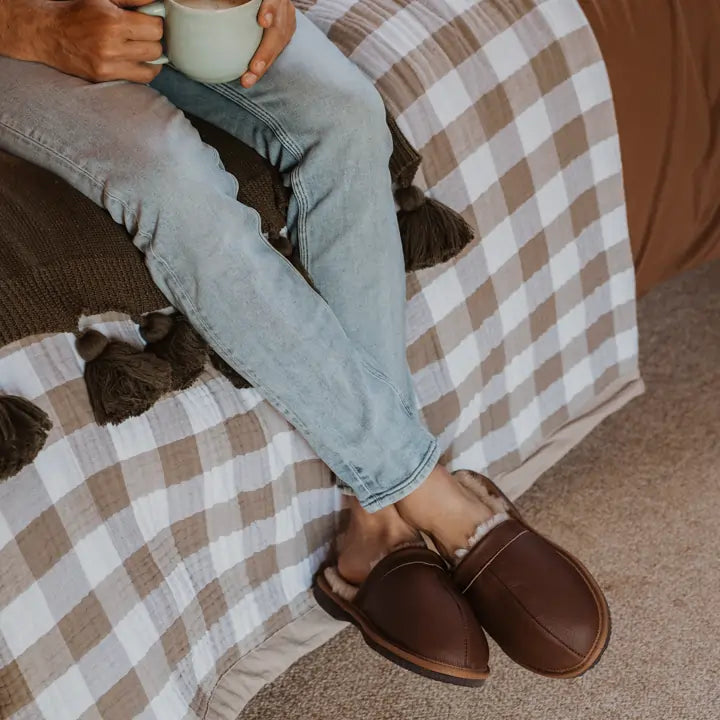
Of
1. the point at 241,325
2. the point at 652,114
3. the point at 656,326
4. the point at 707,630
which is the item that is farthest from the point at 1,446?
the point at 656,326

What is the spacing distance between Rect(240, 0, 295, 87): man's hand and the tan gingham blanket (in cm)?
21

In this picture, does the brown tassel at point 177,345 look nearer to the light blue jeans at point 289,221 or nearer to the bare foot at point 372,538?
the light blue jeans at point 289,221

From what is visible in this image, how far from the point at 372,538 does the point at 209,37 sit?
51cm

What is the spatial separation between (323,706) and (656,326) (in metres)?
0.81

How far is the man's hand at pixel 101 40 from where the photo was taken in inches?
30.5

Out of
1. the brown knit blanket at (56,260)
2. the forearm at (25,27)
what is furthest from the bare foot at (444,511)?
the forearm at (25,27)

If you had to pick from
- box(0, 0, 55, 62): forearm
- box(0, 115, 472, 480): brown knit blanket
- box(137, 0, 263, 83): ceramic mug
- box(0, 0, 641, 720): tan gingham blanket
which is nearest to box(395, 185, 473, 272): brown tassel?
box(0, 0, 641, 720): tan gingham blanket

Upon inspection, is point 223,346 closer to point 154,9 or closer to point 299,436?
point 299,436

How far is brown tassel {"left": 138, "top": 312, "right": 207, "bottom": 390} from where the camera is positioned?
0.84 metres

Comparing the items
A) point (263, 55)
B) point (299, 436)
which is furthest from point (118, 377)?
point (263, 55)

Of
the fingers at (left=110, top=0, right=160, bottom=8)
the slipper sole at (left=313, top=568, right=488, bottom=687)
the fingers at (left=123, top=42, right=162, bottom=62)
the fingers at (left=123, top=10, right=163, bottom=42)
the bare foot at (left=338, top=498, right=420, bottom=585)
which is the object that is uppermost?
the fingers at (left=110, top=0, right=160, bottom=8)

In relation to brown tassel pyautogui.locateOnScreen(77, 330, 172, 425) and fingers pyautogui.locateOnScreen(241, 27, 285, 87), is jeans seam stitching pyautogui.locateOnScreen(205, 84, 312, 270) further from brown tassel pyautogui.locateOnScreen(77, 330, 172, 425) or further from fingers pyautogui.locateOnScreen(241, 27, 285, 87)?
brown tassel pyautogui.locateOnScreen(77, 330, 172, 425)

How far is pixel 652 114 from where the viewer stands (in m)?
1.18

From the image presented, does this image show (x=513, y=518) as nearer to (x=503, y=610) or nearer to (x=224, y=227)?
(x=503, y=610)
